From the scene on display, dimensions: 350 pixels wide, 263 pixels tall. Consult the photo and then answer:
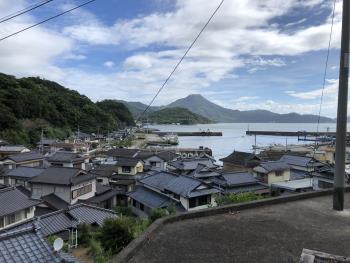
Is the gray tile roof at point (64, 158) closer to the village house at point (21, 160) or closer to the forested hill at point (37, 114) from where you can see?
the village house at point (21, 160)

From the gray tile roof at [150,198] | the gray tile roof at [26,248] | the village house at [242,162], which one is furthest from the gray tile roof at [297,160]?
the gray tile roof at [26,248]

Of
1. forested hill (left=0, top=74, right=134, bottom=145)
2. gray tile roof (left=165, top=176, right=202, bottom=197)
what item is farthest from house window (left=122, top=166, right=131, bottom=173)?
forested hill (left=0, top=74, right=134, bottom=145)

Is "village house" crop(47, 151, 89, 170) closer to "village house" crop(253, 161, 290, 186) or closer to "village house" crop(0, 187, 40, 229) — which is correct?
"village house" crop(0, 187, 40, 229)

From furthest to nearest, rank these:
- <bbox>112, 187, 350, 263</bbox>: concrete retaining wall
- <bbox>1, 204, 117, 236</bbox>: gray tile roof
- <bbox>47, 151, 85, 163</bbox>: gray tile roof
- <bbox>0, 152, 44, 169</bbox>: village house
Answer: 1. <bbox>47, 151, 85, 163</bbox>: gray tile roof
2. <bbox>0, 152, 44, 169</bbox>: village house
3. <bbox>1, 204, 117, 236</bbox>: gray tile roof
4. <bbox>112, 187, 350, 263</bbox>: concrete retaining wall

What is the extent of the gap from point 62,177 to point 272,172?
16573 mm

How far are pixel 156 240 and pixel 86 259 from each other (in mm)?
10237

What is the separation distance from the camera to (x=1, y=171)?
27.0m

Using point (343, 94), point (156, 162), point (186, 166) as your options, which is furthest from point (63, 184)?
point (343, 94)

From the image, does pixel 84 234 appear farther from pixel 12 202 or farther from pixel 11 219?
pixel 12 202

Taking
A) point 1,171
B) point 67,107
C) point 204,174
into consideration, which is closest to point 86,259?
point 204,174

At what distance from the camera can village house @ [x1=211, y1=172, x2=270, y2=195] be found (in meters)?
21.8

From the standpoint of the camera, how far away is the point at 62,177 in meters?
20.7

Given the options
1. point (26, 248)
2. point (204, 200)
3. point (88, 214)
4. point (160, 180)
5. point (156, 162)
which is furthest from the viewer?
point (156, 162)

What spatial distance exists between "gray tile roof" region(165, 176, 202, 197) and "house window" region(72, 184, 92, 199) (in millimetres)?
A: 5472
